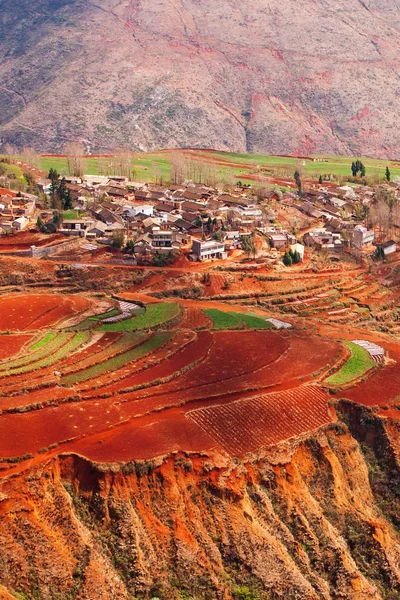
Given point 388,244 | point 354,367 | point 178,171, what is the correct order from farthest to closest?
point 178,171 → point 388,244 → point 354,367

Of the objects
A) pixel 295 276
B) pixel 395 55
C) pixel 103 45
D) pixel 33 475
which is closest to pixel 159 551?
pixel 33 475

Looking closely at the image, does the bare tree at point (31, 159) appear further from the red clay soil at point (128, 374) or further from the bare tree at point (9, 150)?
the red clay soil at point (128, 374)

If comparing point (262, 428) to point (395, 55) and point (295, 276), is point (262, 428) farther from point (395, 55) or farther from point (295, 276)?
point (395, 55)

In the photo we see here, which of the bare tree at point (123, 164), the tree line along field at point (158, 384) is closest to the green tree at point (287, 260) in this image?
the tree line along field at point (158, 384)

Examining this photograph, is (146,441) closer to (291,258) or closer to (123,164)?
(291,258)

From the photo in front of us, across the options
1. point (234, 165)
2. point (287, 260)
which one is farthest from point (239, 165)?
point (287, 260)
